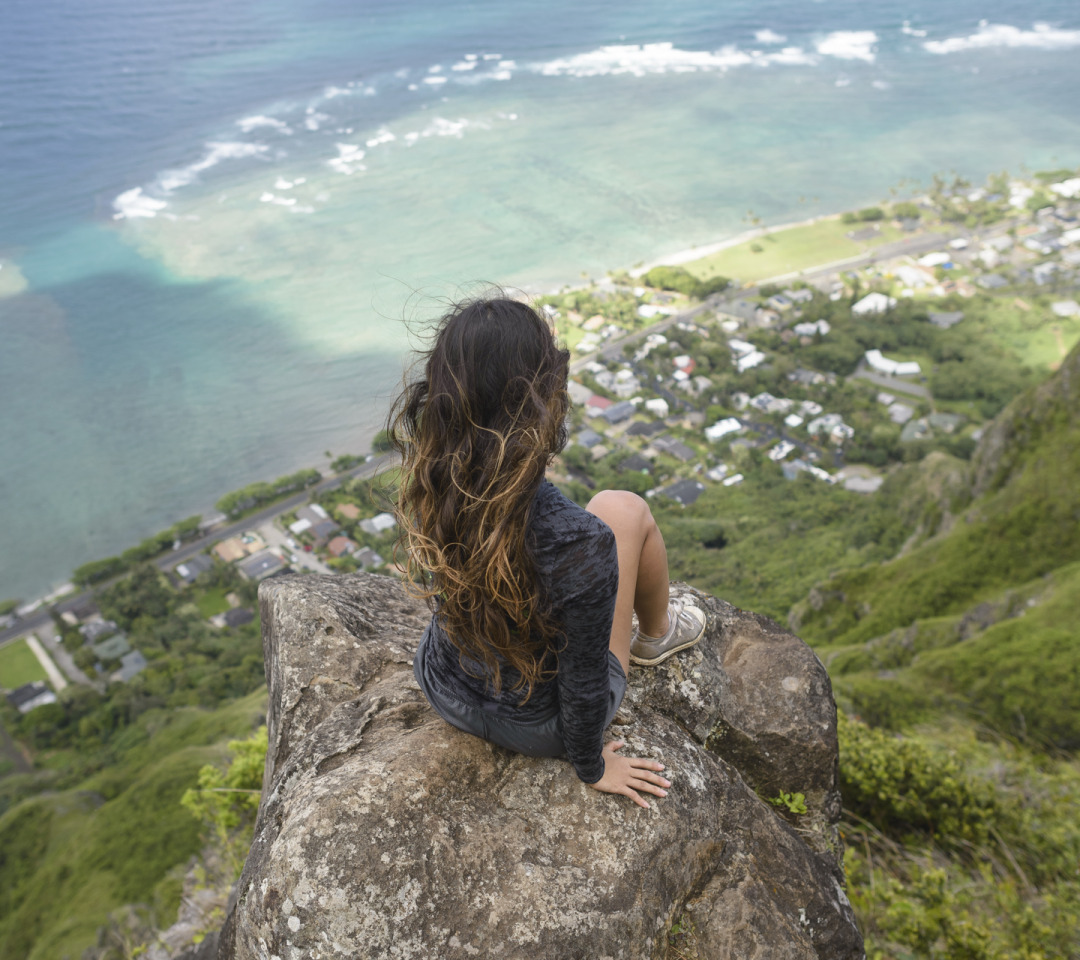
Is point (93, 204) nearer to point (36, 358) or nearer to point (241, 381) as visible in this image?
point (36, 358)

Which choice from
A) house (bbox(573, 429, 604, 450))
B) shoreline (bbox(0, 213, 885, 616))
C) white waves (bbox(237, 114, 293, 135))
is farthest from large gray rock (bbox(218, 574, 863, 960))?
white waves (bbox(237, 114, 293, 135))

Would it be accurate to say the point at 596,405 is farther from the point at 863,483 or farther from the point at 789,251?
the point at 789,251

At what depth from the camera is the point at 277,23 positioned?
96438 mm

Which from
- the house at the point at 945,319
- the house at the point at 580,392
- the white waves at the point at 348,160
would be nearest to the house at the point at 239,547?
the house at the point at 580,392

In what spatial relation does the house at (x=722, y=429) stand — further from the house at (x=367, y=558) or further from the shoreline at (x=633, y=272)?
the house at (x=367, y=558)

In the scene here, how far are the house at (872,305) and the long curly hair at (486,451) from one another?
5371 centimetres

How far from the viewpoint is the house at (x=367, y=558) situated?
106 ft

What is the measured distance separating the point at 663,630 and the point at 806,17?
12068cm

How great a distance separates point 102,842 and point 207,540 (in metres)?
20.3

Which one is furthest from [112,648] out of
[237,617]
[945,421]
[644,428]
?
[945,421]

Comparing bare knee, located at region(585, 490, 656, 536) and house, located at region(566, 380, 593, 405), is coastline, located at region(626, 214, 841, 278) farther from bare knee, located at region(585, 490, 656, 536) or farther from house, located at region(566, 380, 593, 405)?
bare knee, located at region(585, 490, 656, 536)

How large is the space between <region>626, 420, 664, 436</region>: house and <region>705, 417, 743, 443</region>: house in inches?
104

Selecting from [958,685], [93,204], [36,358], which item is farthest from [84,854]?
[93,204]

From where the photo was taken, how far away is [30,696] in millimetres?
29125
